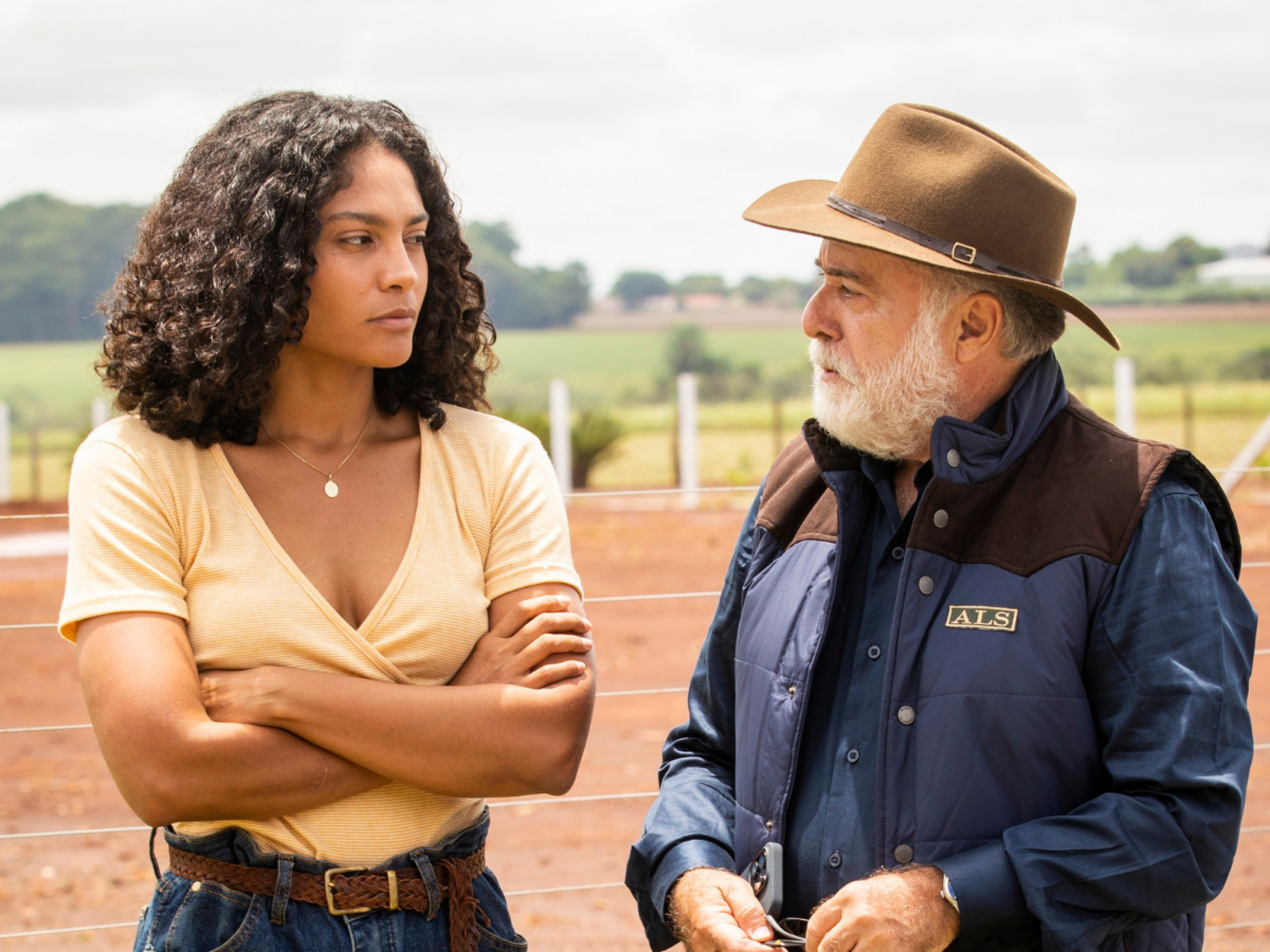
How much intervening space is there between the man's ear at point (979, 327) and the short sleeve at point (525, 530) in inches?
29.0

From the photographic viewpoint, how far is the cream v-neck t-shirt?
2.03 meters

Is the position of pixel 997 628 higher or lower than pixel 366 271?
lower

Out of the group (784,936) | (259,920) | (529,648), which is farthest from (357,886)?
(784,936)

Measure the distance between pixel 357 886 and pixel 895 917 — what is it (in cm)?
84

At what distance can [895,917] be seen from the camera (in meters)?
1.91

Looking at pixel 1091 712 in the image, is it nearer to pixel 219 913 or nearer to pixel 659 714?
pixel 219 913

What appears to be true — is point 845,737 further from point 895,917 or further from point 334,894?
point 334,894

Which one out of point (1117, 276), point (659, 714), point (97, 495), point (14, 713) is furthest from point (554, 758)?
point (1117, 276)

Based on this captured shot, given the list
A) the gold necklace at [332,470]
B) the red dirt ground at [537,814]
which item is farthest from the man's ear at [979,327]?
the red dirt ground at [537,814]

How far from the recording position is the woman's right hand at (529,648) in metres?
2.15

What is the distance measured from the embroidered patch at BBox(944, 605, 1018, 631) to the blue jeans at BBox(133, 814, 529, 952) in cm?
94

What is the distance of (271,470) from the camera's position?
7.32ft

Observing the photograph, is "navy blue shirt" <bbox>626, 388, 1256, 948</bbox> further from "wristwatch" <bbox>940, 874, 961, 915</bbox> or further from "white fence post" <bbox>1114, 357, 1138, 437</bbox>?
"white fence post" <bbox>1114, 357, 1138, 437</bbox>

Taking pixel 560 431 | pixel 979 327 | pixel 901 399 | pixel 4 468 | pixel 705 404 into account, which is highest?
pixel 979 327
